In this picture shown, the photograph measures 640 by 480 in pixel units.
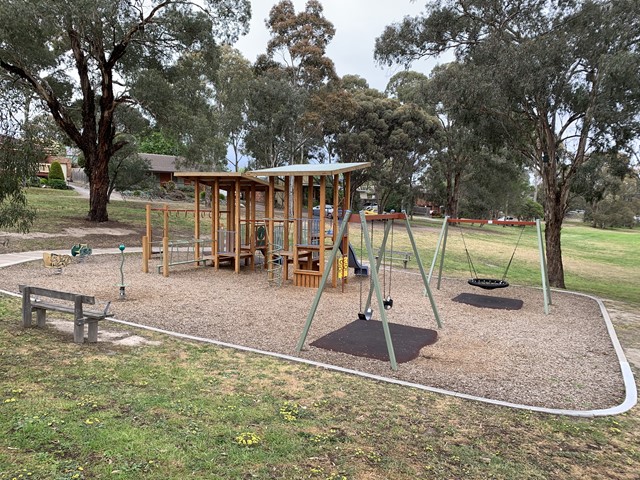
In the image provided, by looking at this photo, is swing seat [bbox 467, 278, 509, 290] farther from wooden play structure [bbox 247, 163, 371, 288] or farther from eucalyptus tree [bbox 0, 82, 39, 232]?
eucalyptus tree [bbox 0, 82, 39, 232]

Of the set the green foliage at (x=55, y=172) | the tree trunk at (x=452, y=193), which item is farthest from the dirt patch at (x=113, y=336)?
the tree trunk at (x=452, y=193)

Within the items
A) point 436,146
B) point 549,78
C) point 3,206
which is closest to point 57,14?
point 3,206

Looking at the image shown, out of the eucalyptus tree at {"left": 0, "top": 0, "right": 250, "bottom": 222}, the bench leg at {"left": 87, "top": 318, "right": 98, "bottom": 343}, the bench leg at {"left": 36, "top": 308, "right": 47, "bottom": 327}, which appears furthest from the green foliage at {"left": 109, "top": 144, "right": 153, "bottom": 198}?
the bench leg at {"left": 87, "top": 318, "right": 98, "bottom": 343}

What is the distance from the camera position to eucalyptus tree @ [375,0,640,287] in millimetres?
11102

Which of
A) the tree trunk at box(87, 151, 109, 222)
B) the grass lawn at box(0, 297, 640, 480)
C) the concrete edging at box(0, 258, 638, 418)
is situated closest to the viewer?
the grass lawn at box(0, 297, 640, 480)

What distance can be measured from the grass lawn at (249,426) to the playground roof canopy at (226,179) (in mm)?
7560

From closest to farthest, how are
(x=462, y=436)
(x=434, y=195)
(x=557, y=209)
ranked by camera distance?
(x=462, y=436), (x=557, y=209), (x=434, y=195)

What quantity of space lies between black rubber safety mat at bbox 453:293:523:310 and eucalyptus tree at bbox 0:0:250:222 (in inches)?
641

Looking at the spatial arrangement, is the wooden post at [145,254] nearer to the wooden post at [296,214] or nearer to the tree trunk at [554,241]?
the wooden post at [296,214]

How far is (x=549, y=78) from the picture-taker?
12.0m

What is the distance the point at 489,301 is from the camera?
36.2ft

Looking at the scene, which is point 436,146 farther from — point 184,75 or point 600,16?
point 600,16

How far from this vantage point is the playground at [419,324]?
5715 mm

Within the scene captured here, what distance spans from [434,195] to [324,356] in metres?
46.1
